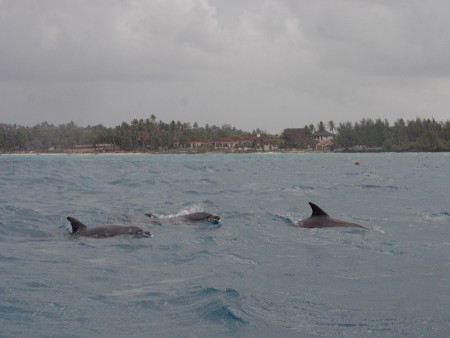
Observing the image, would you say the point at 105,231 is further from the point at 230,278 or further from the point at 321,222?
the point at 321,222

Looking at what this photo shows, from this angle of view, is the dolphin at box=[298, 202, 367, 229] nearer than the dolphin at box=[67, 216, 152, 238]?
No

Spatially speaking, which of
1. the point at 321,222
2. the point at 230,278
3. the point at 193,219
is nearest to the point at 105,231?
the point at 193,219

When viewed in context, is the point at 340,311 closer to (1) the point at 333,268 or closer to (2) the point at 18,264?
(1) the point at 333,268

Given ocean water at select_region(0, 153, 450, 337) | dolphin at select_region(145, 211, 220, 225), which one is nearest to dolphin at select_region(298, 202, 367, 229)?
ocean water at select_region(0, 153, 450, 337)

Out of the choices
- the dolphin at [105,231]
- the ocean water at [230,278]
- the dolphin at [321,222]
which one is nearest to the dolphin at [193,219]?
the ocean water at [230,278]

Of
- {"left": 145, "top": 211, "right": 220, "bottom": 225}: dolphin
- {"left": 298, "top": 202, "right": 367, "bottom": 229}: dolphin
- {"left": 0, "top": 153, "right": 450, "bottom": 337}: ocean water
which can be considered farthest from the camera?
{"left": 145, "top": 211, "right": 220, "bottom": 225}: dolphin

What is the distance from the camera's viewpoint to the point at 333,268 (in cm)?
1276

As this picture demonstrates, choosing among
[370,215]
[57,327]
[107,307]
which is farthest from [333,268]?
[370,215]

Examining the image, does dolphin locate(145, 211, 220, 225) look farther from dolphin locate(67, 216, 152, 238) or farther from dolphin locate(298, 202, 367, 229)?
dolphin locate(298, 202, 367, 229)

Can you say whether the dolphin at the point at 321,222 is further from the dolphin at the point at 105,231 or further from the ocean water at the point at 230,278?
the dolphin at the point at 105,231

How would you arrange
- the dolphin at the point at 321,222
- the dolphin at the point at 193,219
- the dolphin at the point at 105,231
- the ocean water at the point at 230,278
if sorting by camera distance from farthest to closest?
1. the dolphin at the point at 193,219
2. the dolphin at the point at 321,222
3. the dolphin at the point at 105,231
4. the ocean water at the point at 230,278

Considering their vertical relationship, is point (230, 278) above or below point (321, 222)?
below

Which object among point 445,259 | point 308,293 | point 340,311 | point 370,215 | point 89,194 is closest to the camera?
point 340,311

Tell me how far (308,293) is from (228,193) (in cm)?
2333
